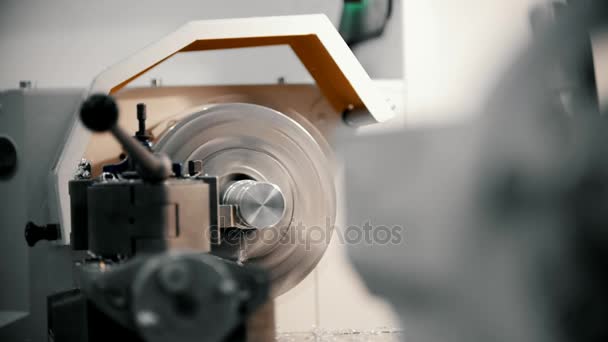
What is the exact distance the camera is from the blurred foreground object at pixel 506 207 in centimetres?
92

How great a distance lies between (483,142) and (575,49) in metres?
0.22

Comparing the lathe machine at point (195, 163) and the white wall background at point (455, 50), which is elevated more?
the white wall background at point (455, 50)

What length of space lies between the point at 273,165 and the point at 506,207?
368 mm

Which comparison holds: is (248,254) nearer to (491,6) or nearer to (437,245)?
(437,245)

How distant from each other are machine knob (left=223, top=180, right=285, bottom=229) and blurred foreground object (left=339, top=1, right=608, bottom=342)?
270 mm

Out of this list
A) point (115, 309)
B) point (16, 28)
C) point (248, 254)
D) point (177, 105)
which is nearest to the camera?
point (115, 309)

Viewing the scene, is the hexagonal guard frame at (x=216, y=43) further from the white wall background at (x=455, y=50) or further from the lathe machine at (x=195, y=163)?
the white wall background at (x=455, y=50)

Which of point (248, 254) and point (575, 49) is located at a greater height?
point (575, 49)

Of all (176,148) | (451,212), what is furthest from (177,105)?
(451,212)

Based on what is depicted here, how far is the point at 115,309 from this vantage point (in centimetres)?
46

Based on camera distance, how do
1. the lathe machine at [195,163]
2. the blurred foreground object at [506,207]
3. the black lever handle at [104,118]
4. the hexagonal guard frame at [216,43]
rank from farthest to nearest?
the blurred foreground object at [506,207] → the hexagonal guard frame at [216,43] → the lathe machine at [195,163] → the black lever handle at [104,118]

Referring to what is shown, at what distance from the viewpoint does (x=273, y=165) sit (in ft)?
2.71

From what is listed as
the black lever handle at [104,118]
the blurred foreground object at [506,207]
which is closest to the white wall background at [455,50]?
the blurred foreground object at [506,207]

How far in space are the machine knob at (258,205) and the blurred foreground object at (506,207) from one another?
270 mm
